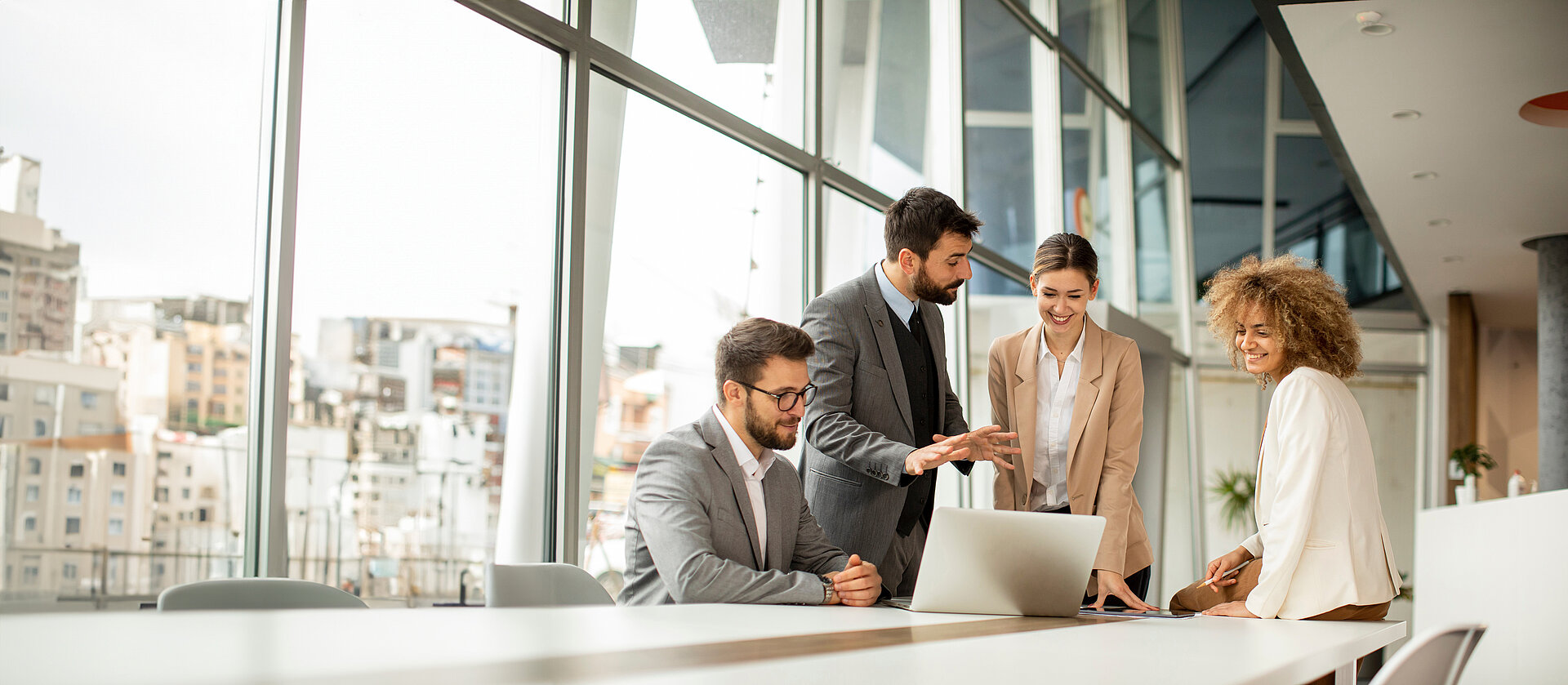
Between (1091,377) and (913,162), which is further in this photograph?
(913,162)

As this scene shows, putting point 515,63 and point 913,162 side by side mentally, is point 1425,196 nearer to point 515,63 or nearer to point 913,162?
point 913,162

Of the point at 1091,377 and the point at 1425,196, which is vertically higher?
the point at 1425,196

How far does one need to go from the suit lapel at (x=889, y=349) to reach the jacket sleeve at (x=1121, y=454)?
20.1 inches

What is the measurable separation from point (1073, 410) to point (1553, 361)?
743 cm

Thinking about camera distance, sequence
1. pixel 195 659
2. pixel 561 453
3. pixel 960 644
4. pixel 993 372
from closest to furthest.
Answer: pixel 195 659
pixel 960 644
pixel 993 372
pixel 561 453

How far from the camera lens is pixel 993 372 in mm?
3027

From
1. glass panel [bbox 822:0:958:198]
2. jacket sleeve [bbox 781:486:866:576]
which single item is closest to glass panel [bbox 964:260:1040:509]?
glass panel [bbox 822:0:958:198]

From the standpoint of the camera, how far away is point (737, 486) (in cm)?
233

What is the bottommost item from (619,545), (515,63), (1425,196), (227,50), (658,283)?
(619,545)

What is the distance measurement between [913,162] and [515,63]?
2983mm

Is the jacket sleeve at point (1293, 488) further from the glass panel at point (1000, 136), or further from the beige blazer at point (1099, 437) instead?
the glass panel at point (1000, 136)

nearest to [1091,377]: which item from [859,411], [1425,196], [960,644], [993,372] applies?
[993,372]

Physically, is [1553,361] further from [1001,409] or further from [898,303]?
[898,303]

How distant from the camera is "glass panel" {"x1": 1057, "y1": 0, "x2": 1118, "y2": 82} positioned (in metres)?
7.99
